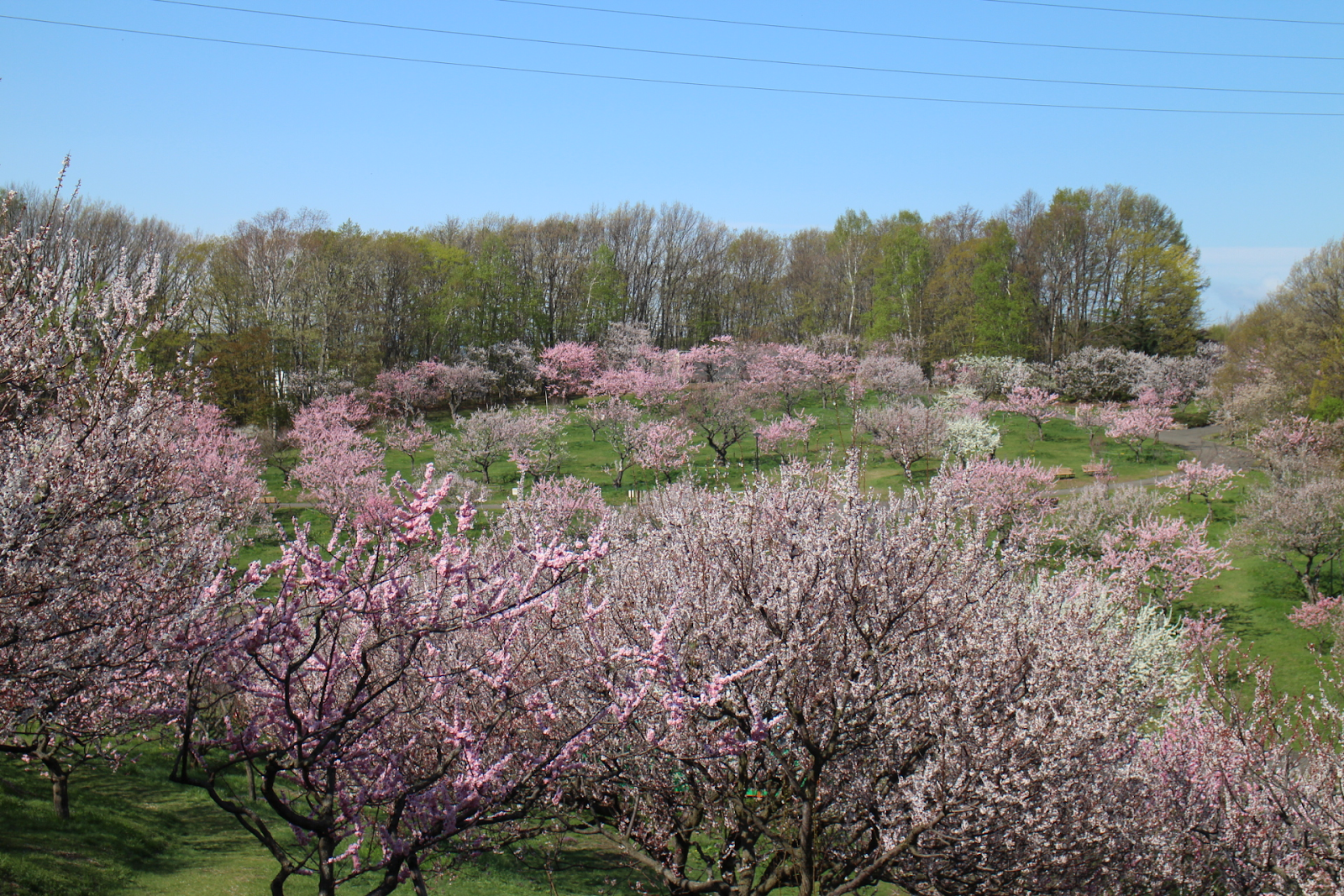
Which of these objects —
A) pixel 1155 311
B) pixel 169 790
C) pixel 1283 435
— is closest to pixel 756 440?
pixel 1283 435

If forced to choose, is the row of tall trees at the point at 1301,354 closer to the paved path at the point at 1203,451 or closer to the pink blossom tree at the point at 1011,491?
the paved path at the point at 1203,451

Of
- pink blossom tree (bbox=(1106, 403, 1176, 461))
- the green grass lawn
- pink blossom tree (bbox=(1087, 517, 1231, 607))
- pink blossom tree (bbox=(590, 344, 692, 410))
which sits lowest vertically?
the green grass lawn

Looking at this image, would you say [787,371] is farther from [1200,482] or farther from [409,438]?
[1200,482]

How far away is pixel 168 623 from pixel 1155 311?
6674cm

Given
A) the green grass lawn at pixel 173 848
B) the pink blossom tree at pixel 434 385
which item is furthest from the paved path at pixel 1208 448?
the pink blossom tree at pixel 434 385

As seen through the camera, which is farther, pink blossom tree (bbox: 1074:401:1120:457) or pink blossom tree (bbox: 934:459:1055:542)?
pink blossom tree (bbox: 1074:401:1120:457)

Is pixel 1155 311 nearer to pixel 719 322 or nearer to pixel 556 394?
pixel 719 322

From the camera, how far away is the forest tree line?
4966 centimetres

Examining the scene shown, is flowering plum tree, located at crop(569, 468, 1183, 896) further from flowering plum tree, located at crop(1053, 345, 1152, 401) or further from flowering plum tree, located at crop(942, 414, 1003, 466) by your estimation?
flowering plum tree, located at crop(1053, 345, 1152, 401)

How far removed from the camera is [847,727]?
716cm

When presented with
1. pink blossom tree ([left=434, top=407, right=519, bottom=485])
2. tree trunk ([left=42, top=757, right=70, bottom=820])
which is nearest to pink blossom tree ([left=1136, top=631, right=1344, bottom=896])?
tree trunk ([left=42, top=757, right=70, bottom=820])

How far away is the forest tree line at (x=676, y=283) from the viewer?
49656 millimetres

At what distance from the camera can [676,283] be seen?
7075 centimetres

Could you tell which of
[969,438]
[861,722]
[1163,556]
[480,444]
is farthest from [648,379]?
[861,722]
